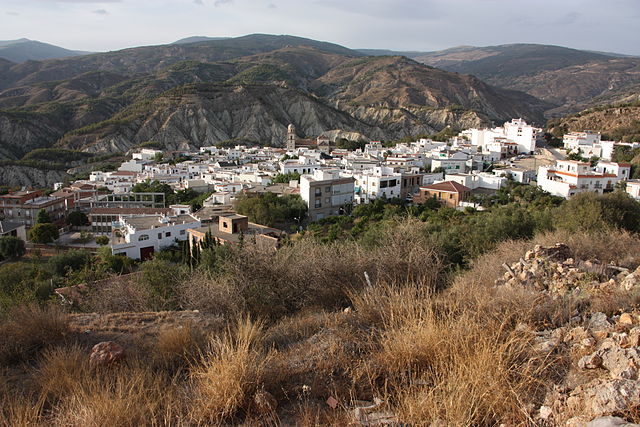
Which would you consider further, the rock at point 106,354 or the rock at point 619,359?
the rock at point 106,354

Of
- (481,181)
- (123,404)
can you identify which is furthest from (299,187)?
(123,404)

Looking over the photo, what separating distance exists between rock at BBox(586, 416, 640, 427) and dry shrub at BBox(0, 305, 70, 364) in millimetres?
4665

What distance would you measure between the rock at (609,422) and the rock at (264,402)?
1.91 meters

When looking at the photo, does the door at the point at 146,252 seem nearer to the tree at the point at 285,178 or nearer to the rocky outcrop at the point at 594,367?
the tree at the point at 285,178

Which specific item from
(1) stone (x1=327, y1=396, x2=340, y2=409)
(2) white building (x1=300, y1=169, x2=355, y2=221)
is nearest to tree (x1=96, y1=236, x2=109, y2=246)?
(2) white building (x1=300, y1=169, x2=355, y2=221)

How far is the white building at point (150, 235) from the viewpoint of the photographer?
75.8 ft

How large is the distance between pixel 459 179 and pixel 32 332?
101ft

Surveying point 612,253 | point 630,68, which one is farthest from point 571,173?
point 630,68

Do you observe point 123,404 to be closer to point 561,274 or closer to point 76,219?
point 561,274

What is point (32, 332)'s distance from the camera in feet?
14.9

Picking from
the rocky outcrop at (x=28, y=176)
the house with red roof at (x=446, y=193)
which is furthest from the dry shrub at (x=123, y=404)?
the rocky outcrop at (x=28, y=176)

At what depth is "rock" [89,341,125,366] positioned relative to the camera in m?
3.95

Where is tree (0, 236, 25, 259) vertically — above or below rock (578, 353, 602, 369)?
below

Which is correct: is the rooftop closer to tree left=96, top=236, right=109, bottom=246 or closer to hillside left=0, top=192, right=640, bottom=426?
tree left=96, top=236, right=109, bottom=246
